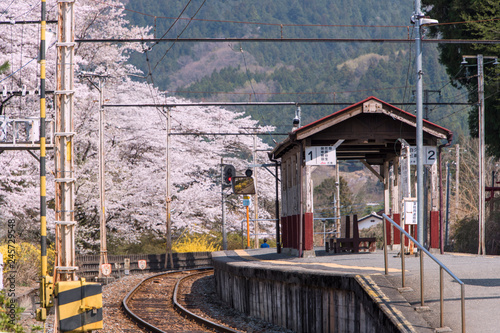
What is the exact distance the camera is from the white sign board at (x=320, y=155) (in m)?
18.4

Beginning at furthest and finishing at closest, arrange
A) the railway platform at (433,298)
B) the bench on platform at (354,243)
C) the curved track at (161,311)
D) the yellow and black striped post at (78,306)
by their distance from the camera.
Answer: the bench on platform at (354,243) → the curved track at (161,311) → the yellow and black striped post at (78,306) → the railway platform at (433,298)

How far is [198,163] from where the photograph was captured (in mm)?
40812

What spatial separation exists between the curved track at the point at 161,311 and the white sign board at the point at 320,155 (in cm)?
524

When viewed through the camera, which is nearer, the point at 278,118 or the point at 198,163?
the point at 198,163

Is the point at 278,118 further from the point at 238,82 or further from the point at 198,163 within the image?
the point at 198,163

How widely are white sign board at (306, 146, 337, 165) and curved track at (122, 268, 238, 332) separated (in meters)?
5.24

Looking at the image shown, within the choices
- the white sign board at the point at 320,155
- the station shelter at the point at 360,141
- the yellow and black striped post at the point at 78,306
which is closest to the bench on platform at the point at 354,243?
the station shelter at the point at 360,141

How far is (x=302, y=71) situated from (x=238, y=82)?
20.0 m

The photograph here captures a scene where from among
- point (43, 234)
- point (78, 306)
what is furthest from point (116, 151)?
point (78, 306)

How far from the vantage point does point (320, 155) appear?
60.8ft

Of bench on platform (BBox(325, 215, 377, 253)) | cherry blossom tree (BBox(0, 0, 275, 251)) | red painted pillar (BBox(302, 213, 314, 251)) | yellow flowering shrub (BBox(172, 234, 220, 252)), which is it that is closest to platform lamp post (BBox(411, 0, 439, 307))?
red painted pillar (BBox(302, 213, 314, 251))

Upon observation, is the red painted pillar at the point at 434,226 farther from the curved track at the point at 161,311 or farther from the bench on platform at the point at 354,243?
the curved track at the point at 161,311

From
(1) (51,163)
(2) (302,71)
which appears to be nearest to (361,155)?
(1) (51,163)

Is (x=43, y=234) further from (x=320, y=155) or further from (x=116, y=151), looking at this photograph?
(x=116, y=151)
